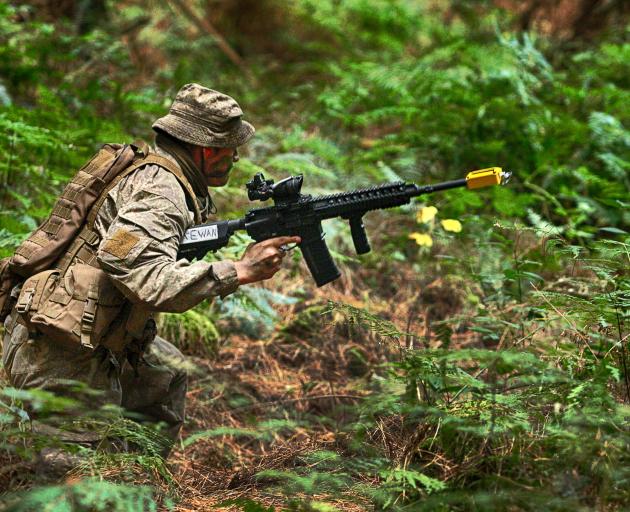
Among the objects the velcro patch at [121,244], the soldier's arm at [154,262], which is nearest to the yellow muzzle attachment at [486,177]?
the soldier's arm at [154,262]

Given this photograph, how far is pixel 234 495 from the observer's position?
3.95m

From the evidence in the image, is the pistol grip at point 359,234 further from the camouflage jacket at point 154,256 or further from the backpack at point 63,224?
the backpack at point 63,224

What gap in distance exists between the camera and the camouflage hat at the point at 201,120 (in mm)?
4344

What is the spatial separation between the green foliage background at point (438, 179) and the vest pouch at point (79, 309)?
0.52 m

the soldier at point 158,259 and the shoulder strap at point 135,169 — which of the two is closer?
the soldier at point 158,259

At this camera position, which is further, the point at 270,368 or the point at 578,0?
the point at 578,0

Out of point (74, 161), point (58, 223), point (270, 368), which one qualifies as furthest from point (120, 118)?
point (58, 223)

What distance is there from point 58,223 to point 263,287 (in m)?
2.64

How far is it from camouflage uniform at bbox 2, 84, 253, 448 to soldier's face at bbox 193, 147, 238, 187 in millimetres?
120

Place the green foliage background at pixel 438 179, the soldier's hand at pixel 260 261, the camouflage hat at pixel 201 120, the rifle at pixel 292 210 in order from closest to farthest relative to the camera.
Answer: the green foliage background at pixel 438 179 < the soldier's hand at pixel 260 261 < the rifle at pixel 292 210 < the camouflage hat at pixel 201 120

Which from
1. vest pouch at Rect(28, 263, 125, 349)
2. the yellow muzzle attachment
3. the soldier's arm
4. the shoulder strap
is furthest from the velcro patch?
the yellow muzzle attachment

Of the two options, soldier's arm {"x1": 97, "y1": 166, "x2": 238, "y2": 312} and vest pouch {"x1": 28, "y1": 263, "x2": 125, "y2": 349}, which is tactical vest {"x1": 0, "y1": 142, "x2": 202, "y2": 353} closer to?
vest pouch {"x1": 28, "y1": 263, "x2": 125, "y2": 349}

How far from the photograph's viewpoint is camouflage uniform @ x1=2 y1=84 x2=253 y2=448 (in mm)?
3770

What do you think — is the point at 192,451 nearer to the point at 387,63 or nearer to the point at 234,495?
the point at 234,495
